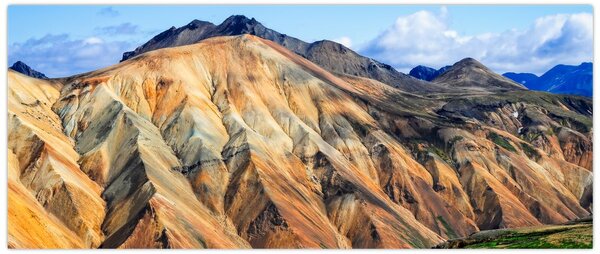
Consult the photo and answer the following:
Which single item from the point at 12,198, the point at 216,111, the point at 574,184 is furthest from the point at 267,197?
the point at 574,184

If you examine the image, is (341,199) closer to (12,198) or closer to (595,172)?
(12,198)

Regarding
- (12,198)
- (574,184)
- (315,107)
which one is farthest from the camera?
(574,184)

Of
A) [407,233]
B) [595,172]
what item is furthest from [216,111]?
[595,172]

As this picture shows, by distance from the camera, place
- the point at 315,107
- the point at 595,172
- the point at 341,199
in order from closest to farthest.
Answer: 1. the point at 595,172
2. the point at 341,199
3. the point at 315,107

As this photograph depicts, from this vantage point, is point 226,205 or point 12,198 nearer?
point 12,198

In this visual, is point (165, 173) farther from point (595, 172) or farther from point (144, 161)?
point (595, 172)

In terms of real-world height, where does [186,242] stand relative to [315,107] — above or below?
below
